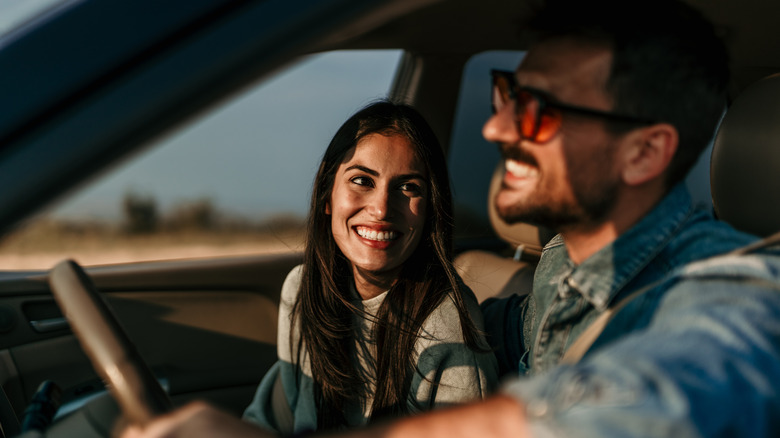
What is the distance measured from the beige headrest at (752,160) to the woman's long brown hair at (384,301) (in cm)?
75

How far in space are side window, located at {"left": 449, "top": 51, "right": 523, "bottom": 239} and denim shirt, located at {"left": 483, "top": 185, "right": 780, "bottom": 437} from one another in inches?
74.4

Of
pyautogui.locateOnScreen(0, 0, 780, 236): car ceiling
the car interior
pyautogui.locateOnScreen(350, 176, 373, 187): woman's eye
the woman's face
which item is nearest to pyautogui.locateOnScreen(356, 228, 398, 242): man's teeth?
the woman's face

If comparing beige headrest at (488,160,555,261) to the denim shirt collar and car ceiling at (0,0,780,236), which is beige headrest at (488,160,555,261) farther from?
car ceiling at (0,0,780,236)

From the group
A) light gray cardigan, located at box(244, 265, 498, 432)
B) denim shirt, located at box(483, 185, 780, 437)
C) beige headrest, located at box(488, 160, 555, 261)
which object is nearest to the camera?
denim shirt, located at box(483, 185, 780, 437)

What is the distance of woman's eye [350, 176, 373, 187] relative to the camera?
1.88 m

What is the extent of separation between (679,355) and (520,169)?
21.8 inches

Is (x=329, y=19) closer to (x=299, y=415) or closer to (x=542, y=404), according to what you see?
(x=542, y=404)

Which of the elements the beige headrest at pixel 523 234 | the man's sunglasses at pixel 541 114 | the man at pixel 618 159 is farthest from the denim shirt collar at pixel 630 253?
the beige headrest at pixel 523 234

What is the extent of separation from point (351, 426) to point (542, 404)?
1265mm

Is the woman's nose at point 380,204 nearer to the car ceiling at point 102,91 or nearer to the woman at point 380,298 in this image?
the woman at point 380,298

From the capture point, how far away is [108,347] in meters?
0.97

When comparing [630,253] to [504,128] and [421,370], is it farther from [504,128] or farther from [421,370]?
[421,370]

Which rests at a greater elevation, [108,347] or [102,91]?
[102,91]

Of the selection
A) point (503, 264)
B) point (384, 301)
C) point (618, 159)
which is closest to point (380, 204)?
point (384, 301)
